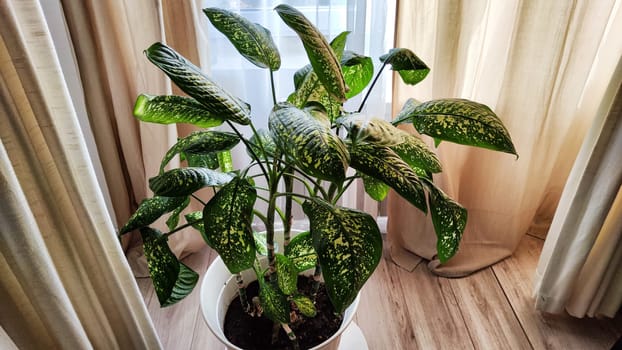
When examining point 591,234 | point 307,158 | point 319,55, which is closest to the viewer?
point 307,158

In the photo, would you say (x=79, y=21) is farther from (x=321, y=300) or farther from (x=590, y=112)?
(x=590, y=112)

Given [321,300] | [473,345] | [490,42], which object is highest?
[490,42]

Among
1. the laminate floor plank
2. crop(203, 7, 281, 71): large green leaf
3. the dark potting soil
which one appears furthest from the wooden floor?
crop(203, 7, 281, 71): large green leaf

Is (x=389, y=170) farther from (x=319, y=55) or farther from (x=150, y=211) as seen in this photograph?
(x=150, y=211)

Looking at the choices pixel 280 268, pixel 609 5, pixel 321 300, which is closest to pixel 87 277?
pixel 280 268

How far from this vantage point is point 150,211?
32.2 inches

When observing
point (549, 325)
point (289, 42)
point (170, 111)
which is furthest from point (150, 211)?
point (549, 325)

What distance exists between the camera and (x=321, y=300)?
→ 3.38ft

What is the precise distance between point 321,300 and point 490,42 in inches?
31.3

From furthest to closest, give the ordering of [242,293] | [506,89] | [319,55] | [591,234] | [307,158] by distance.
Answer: [506,89] → [591,234] → [242,293] → [319,55] → [307,158]

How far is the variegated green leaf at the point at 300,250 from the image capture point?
91 centimetres

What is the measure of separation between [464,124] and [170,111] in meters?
0.48

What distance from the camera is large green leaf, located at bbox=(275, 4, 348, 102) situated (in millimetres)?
638

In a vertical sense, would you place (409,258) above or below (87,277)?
below
